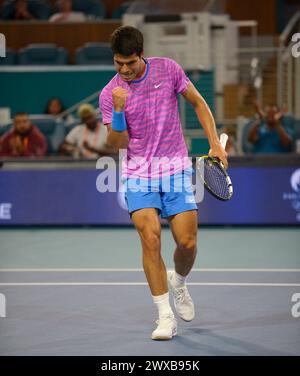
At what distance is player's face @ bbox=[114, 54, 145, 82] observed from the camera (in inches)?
226

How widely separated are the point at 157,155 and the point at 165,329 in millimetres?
1099

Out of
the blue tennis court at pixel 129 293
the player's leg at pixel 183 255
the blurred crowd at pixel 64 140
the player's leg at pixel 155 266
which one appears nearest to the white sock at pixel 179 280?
the player's leg at pixel 183 255

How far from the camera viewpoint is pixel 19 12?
15.8 m

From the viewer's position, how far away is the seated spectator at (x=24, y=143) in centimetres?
1186

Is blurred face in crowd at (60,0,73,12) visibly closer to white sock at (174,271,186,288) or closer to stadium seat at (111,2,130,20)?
stadium seat at (111,2,130,20)

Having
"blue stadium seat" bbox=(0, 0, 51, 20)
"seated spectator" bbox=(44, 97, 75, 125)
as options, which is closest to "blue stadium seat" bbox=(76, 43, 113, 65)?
"seated spectator" bbox=(44, 97, 75, 125)

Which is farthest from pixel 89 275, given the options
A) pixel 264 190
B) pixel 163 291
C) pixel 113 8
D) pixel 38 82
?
pixel 113 8

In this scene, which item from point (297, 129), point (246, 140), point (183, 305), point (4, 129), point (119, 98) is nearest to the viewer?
point (119, 98)

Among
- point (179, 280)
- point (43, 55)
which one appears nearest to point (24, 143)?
point (43, 55)

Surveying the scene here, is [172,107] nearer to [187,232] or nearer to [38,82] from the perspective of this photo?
[187,232]

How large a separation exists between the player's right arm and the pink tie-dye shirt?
0.17 metres

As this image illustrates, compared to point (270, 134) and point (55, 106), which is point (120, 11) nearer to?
point (55, 106)

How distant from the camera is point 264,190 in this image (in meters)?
11.2

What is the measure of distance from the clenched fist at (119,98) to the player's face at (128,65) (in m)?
0.14
